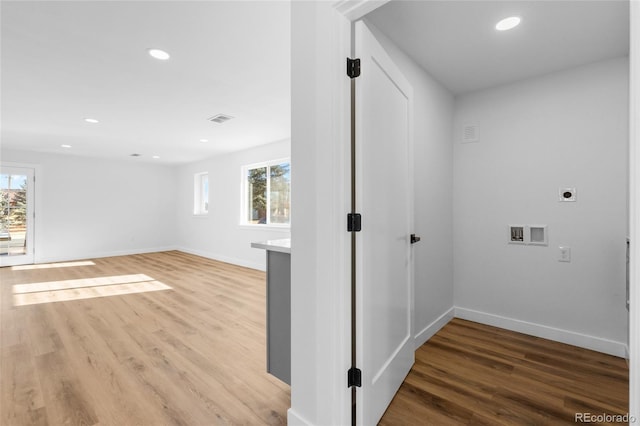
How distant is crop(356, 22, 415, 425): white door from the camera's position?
1477 millimetres

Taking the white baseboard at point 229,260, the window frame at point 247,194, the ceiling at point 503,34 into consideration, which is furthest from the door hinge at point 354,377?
the window frame at point 247,194

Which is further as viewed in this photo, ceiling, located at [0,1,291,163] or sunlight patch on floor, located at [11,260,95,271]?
sunlight patch on floor, located at [11,260,95,271]


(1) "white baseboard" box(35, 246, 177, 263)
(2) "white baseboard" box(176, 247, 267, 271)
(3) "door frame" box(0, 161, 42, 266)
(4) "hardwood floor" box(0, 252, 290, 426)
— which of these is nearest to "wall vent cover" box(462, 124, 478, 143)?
(4) "hardwood floor" box(0, 252, 290, 426)

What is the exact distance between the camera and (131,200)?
25.9 ft

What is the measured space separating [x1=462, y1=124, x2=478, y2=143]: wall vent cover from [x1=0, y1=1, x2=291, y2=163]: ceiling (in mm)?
1867

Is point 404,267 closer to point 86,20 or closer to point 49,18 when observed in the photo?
point 86,20

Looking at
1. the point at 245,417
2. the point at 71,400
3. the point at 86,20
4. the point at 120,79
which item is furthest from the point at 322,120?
the point at 120,79

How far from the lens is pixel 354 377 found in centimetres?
148

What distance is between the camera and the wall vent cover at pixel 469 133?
10.1ft

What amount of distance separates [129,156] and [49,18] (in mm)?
5724

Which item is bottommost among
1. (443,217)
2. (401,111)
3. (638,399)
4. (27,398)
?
(27,398)

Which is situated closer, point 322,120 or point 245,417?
point 322,120

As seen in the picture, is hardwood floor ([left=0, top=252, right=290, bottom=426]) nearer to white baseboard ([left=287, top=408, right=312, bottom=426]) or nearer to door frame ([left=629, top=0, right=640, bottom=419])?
white baseboard ([left=287, top=408, right=312, bottom=426])

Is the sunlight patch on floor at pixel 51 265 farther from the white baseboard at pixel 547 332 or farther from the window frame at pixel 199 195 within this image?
the white baseboard at pixel 547 332
